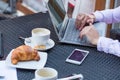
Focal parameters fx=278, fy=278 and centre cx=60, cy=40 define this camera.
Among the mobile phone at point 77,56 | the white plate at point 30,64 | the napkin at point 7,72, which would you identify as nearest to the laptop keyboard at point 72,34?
the mobile phone at point 77,56

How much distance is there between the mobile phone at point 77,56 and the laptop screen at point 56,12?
7.4 inches

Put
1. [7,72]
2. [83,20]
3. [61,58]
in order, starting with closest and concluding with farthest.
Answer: [7,72], [61,58], [83,20]

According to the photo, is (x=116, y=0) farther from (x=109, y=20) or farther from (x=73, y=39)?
(x=73, y=39)

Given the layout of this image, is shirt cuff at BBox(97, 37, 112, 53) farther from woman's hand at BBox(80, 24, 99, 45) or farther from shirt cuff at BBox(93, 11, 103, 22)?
shirt cuff at BBox(93, 11, 103, 22)

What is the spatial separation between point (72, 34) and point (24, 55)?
376mm

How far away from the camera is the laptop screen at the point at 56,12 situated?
141cm

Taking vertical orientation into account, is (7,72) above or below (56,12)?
below

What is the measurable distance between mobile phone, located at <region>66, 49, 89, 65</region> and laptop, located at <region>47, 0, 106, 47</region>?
9 cm

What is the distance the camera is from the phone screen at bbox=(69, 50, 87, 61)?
1.24 metres

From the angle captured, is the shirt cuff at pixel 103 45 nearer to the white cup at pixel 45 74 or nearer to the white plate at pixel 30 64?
the white plate at pixel 30 64

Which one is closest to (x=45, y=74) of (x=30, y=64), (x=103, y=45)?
(x=30, y=64)

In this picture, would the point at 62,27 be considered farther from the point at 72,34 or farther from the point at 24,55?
the point at 24,55

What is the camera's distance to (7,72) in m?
1.13

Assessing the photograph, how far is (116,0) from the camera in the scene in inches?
90.4
